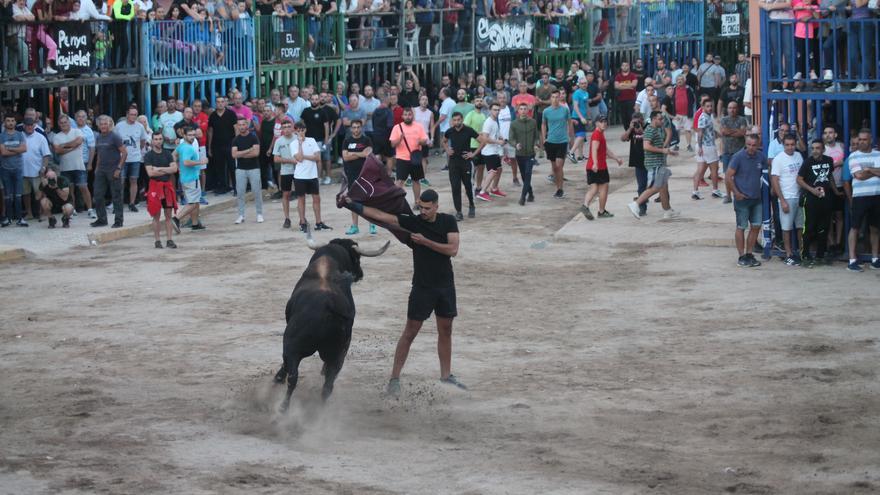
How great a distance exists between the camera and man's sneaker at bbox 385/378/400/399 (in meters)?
11.8

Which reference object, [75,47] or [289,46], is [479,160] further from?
[289,46]

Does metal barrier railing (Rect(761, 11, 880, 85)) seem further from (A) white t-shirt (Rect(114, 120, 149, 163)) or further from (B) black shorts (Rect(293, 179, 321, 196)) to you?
(A) white t-shirt (Rect(114, 120, 149, 163))

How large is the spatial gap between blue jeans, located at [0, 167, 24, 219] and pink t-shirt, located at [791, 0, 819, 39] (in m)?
11.5

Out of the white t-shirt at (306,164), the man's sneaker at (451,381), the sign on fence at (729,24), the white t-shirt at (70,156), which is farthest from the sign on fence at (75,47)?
the sign on fence at (729,24)

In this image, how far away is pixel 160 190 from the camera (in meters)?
20.4

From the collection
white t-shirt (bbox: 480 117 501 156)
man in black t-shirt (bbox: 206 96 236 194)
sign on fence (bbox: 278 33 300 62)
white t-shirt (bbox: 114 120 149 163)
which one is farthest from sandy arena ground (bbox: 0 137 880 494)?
sign on fence (bbox: 278 33 300 62)

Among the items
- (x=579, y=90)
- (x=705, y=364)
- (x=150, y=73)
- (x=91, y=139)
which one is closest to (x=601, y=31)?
(x=579, y=90)

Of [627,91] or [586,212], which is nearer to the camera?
[586,212]

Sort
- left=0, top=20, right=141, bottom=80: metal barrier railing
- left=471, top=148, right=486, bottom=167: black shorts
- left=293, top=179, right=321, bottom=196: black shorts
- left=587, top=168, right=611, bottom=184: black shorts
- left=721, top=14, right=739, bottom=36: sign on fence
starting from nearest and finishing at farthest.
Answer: left=293, top=179, right=321, bottom=196: black shorts
left=587, top=168, right=611, bottom=184: black shorts
left=0, top=20, right=141, bottom=80: metal barrier railing
left=471, top=148, right=486, bottom=167: black shorts
left=721, top=14, right=739, bottom=36: sign on fence

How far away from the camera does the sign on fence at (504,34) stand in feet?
121

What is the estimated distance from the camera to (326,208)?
24.6 meters

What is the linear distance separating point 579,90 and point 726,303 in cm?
1667

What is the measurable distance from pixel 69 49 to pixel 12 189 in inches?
125

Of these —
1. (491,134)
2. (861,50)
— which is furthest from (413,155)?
(861,50)
